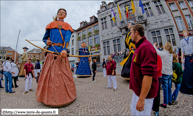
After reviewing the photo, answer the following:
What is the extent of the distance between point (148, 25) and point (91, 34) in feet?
41.4

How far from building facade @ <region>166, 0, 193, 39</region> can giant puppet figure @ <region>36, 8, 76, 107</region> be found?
710 inches

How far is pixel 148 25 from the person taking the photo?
50.5 ft

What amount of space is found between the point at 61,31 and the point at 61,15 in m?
0.69

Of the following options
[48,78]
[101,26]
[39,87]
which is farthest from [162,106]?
[101,26]

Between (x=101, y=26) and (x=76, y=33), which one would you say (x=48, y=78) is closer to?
(x=101, y=26)

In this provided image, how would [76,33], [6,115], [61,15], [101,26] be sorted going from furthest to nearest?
1. [76,33]
2. [101,26]
3. [61,15]
4. [6,115]

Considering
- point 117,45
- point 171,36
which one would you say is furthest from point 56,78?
point 171,36

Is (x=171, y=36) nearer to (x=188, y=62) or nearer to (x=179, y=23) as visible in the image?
(x=179, y=23)

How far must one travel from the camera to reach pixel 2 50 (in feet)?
163

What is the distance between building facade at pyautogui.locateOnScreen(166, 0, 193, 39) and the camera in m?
13.6

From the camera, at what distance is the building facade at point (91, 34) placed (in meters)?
21.6

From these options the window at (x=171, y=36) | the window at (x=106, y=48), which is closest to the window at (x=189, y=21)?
the window at (x=171, y=36)

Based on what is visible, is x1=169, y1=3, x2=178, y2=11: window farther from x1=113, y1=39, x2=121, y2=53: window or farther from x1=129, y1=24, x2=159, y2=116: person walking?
x1=129, y1=24, x2=159, y2=116: person walking

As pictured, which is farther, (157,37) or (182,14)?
(157,37)
